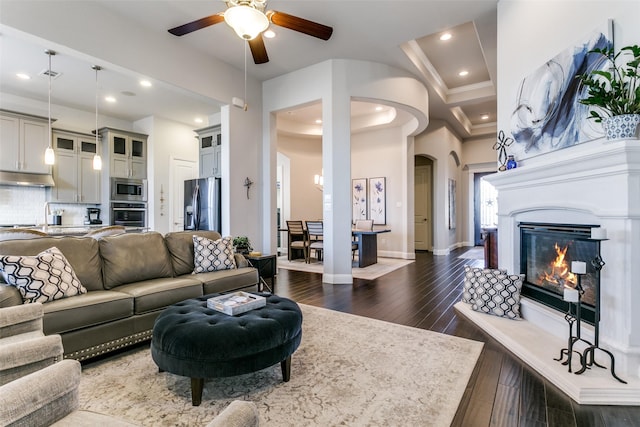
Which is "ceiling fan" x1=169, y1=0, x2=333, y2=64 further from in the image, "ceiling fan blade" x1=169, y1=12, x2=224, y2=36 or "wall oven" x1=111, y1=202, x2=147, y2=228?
"wall oven" x1=111, y1=202, x2=147, y2=228

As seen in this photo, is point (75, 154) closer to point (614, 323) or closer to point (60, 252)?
point (60, 252)

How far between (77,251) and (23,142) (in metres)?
4.50

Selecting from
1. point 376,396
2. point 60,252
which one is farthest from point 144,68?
point 376,396

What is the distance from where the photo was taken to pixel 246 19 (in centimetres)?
248

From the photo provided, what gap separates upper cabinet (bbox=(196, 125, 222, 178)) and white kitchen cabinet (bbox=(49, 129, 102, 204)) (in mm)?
2553

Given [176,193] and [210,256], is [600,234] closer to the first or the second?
[210,256]

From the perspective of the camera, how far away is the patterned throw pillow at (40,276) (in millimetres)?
2154

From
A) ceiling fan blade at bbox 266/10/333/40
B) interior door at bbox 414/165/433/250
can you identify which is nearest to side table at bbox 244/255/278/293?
ceiling fan blade at bbox 266/10/333/40

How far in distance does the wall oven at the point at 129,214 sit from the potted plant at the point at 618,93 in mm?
7783

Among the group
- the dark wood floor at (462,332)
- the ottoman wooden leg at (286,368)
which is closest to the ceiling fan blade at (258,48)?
the dark wood floor at (462,332)

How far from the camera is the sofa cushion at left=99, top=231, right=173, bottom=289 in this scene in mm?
2818

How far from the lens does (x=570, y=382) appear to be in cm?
189

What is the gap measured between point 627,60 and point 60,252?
14.8 ft

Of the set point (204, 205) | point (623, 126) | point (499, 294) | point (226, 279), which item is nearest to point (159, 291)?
point (226, 279)
